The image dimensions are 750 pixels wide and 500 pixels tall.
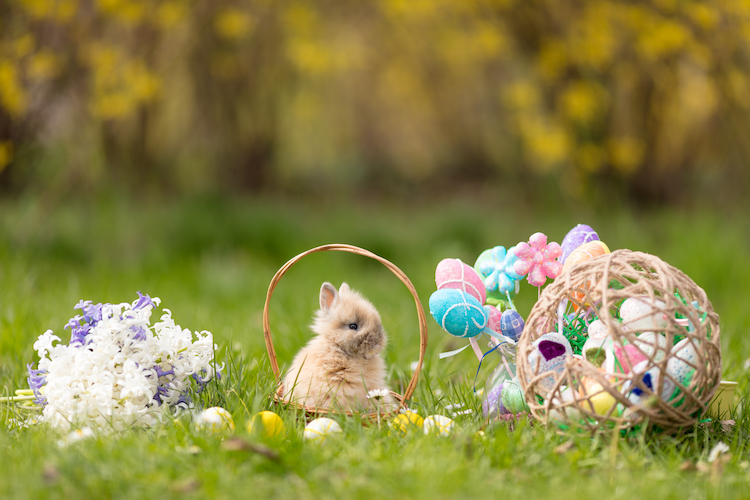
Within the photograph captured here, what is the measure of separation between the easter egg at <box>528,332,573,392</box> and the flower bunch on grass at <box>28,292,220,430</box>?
1.10m

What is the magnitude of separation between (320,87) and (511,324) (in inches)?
356

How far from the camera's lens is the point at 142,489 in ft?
5.53

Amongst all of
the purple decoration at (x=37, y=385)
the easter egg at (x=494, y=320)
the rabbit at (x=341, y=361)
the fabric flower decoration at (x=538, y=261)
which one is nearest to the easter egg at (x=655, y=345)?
the fabric flower decoration at (x=538, y=261)

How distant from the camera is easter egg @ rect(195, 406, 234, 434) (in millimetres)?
1983

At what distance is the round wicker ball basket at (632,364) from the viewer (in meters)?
1.90

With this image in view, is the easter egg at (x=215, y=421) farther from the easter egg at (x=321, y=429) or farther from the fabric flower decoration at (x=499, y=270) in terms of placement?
the fabric flower decoration at (x=499, y=270)

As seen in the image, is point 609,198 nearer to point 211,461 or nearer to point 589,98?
point 589,98

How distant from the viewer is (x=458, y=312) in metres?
2.14

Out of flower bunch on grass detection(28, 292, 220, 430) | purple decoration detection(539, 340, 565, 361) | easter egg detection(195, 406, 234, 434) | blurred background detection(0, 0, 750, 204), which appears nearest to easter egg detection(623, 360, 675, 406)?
purple decoration detection(539, 340, 565, 361)

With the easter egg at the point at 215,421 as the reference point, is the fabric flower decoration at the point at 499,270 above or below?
above

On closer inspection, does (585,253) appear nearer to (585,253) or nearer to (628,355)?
(585,253)

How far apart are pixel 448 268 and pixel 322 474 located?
84 centimetres

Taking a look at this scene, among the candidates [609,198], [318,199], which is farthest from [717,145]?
[318,199]

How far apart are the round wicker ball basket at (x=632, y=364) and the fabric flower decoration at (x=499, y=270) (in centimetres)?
20
